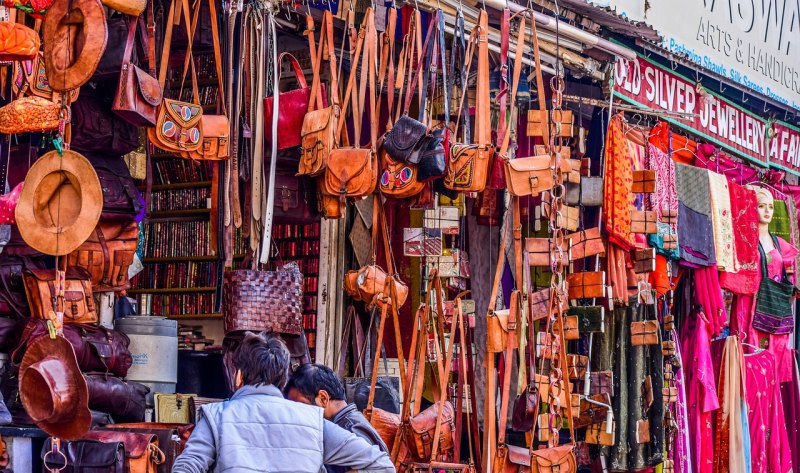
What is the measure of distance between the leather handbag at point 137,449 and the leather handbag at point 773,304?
580cm

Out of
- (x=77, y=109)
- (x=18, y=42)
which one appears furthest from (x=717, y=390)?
(x=18, y=42)

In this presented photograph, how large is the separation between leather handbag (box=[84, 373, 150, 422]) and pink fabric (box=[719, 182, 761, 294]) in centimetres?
479

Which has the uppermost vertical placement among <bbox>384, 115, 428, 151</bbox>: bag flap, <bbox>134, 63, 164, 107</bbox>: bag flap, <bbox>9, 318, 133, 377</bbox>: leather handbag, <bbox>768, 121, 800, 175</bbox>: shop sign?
<bbox>768, 121, 800, 175</bbox>: shop sign

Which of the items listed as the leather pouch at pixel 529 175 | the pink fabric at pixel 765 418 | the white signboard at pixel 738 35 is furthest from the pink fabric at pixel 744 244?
the leather pouch at pixel 529 175

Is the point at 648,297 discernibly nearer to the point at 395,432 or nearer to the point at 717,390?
the point at 717,390

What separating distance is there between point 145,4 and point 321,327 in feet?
7.83

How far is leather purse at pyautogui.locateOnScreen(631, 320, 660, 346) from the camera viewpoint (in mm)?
7715

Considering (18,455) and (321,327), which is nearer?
(18,455)

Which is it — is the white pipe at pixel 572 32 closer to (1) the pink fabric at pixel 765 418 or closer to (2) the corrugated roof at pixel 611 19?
(2) the corrugated roof at pixel 611 19

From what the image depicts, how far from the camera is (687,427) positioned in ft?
27.9

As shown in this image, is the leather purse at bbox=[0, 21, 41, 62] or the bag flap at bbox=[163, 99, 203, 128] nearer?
the leather purse at bbox=[0, 21, 41, 62]

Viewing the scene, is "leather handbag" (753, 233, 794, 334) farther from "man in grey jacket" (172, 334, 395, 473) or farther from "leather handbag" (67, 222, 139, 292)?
"man in grey jacket" (172, 334, 395, 473)

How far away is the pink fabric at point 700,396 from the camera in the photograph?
28.7ft

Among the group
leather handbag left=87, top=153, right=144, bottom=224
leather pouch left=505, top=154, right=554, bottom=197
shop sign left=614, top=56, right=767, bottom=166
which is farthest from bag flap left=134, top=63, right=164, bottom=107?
shop sign left=614, top=56, right=767, bottom=166
